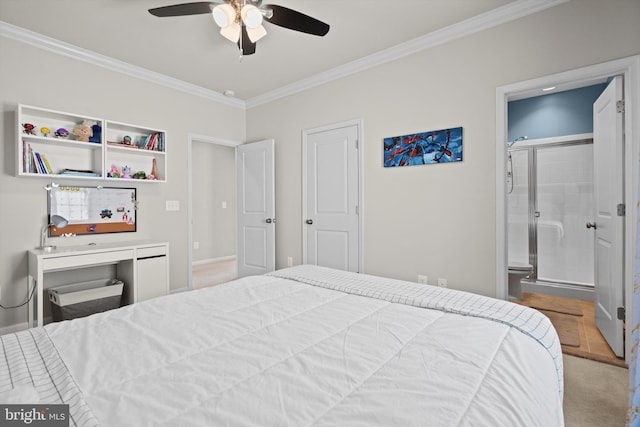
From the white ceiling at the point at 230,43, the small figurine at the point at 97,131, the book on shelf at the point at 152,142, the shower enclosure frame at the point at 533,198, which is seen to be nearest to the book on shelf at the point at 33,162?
the small figurine at the point at 97,131

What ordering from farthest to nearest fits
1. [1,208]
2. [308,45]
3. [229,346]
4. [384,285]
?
1. [308,45]
2. [1,208]
3. [384,285]
4. [229,346]

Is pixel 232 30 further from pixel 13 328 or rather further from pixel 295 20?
pixel 13 328

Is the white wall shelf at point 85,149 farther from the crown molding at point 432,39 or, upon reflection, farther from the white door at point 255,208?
the crown molding at point 432,39

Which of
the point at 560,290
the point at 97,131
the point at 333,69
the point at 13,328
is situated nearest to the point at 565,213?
the point at 560,290

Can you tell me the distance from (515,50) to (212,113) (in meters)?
3.60

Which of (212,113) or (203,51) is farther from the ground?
(203,51)

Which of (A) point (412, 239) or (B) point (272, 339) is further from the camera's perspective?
(A) point (412, 239)

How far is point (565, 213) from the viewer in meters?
4.00

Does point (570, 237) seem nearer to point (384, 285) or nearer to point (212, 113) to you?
point (384, 285)

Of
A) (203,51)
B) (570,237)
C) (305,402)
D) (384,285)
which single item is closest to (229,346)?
(305,402)

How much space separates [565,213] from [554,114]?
49.7 inches

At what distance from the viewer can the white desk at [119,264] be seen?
8.81ft

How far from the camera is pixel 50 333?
1.21 metres

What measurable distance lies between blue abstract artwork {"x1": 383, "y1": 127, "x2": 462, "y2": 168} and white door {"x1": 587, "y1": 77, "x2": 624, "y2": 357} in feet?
3.50
